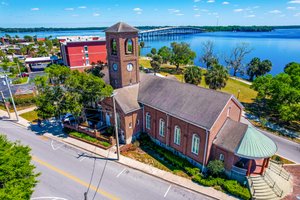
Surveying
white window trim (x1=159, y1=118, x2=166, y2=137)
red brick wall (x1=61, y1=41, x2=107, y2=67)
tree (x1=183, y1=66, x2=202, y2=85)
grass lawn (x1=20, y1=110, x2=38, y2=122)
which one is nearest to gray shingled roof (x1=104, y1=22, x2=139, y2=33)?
white window trim (x1=159, y1=118, x2=166, y2=137)

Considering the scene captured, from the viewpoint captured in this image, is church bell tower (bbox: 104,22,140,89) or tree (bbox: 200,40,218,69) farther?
tree (bbox: 200,40,218,69)

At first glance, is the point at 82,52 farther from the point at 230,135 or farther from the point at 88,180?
the point at 230,135

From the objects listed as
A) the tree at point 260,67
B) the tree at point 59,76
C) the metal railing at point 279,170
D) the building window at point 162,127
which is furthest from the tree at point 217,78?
the tree at point 260,67

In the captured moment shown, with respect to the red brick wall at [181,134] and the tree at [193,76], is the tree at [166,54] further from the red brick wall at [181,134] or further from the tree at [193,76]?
the red brick wall at [181,134]

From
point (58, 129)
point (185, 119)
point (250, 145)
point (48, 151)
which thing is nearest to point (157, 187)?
point (185, 119)

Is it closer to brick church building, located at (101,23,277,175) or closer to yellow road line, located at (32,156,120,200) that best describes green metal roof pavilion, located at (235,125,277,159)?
brick church building, located at (101,23,277,175)

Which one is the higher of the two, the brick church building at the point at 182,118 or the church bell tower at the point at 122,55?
the church bell tower at the point at 122,55
